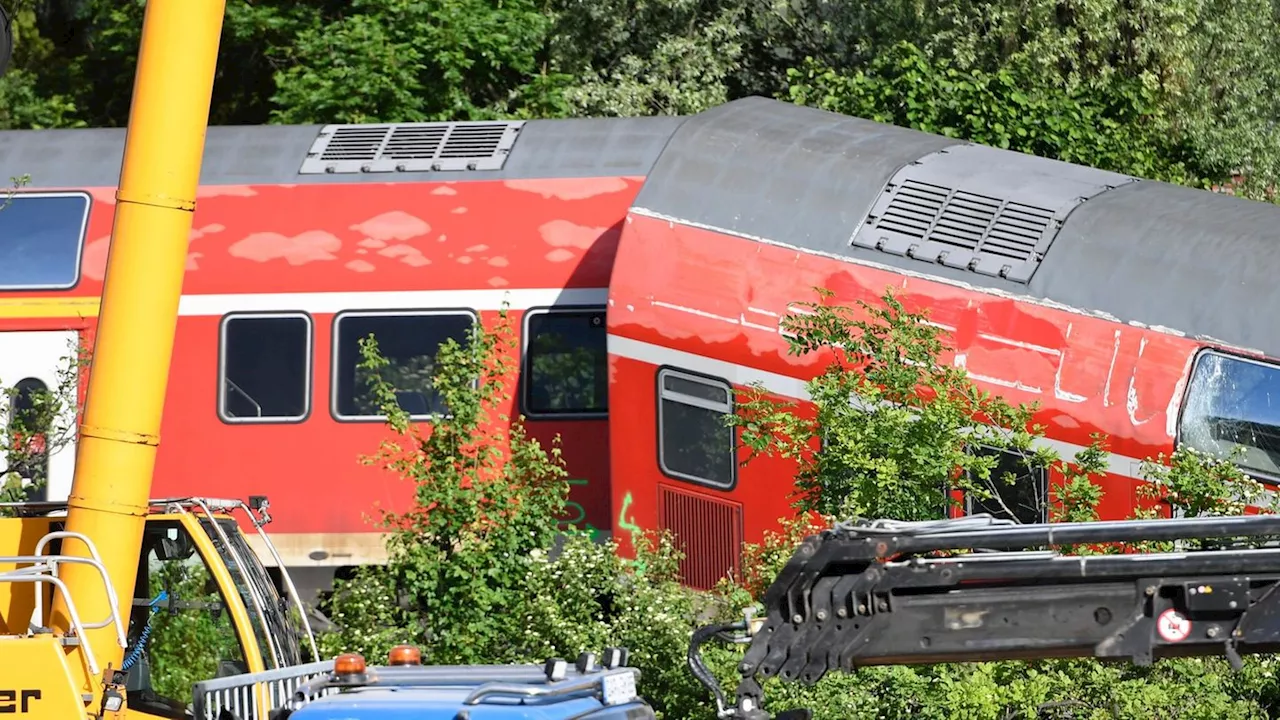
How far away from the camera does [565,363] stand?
1490cm

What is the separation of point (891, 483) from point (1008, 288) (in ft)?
7.16

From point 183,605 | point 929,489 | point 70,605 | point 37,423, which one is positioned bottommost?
point 37,423

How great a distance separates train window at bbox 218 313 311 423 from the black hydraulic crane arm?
928 centimetres

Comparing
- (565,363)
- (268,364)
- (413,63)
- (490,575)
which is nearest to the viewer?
(490,575)

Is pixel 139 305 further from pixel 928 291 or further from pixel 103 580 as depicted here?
pixel 928 291

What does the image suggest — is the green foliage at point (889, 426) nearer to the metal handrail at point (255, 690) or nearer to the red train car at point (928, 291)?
the red train car at point (928, 291)

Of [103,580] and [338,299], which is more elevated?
[338,299]

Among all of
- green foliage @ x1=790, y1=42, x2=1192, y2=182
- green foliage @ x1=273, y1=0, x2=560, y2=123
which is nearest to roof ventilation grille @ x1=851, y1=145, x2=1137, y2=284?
green foliage @ x1=790, y1=42, x2=1192, y2=182

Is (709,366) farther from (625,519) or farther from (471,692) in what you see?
(471,692)

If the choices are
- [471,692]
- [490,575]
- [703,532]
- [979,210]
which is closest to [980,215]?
[979,210]

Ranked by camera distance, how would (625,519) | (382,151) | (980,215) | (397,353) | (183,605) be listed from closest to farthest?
(183,605)
(980,215)
(625,519)
(397,353)
(382,151)

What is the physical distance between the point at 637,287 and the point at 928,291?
2284 mm

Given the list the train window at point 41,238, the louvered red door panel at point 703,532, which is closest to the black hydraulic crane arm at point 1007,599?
the louvered red door panel at point 703,532

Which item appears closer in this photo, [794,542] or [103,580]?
[103,580]
